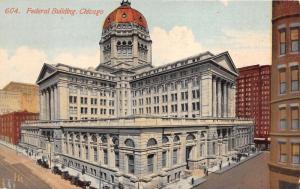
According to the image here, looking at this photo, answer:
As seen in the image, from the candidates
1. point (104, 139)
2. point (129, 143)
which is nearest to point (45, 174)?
point (104, 139)

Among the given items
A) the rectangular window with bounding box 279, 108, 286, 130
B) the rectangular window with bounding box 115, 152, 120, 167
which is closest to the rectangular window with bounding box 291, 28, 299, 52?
the rectangular window with bounding box 279, 108, 286, 130

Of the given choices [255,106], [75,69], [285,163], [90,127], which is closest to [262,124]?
[255,106]

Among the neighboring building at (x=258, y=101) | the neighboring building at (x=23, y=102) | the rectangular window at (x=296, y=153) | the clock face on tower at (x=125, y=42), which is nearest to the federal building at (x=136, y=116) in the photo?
the clock face on tower at (x=125, y=42)

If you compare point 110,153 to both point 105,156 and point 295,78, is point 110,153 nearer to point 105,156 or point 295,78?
point 105,156

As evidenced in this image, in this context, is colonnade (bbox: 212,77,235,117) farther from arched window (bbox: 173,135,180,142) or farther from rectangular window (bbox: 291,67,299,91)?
rectangular window (bbox: 291,67,299,91)

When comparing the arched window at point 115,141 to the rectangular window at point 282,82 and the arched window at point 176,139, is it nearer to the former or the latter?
the arched window at point 176,139
